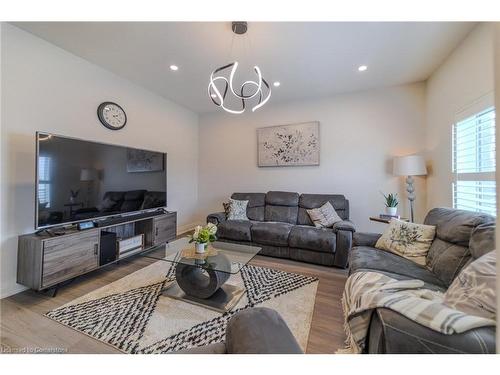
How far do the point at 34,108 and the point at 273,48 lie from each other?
8.69 feet

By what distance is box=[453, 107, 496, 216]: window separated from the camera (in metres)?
1.87

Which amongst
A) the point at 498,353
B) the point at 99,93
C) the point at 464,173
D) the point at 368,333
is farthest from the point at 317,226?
the point at 99,93

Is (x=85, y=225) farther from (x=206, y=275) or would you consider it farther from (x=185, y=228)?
(x=185, y=228)

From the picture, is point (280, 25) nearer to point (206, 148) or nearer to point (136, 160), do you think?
point (136, 160)

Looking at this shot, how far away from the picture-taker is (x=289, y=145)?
12.7ft

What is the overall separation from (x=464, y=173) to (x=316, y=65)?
2.11 meters

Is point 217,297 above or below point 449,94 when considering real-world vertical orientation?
below

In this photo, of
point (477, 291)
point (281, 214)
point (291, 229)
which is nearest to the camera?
point (477, 291)

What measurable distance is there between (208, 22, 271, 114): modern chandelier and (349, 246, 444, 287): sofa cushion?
1.70m

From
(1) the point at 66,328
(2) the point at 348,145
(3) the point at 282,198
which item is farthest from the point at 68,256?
(2) the point at 348,145

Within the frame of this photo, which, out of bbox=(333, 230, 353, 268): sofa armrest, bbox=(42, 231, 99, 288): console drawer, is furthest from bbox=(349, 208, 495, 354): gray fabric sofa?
bbox=(42, 231, 99, 288): console drawer

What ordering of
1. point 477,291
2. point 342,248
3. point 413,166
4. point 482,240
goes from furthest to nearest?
point 413,166 < point 342,248 < point 482,240 < point 477,291

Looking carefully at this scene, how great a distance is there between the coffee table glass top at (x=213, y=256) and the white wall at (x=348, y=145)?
6.68 ft

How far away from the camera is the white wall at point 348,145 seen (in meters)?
3.25
